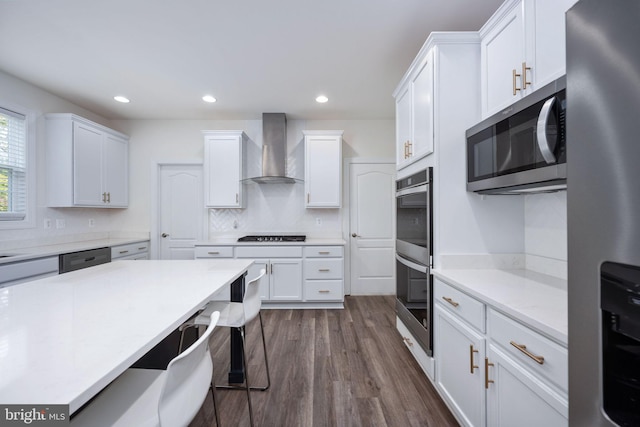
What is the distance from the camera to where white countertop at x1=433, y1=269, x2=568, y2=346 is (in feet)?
2.99

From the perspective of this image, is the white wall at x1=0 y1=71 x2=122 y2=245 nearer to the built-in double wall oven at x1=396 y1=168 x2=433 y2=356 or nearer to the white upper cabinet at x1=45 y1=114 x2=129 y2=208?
the white upper cabinet at x1=45 y1=114 x2=129 y2=208

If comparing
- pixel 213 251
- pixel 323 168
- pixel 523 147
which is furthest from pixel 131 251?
pixel 523 147

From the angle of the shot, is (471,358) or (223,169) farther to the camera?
(223,169)

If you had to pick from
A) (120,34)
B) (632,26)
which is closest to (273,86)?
(120,34)

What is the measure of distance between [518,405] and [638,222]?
3.14ft

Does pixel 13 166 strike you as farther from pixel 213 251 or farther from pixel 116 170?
pixel 213 251

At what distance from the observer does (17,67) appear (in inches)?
100

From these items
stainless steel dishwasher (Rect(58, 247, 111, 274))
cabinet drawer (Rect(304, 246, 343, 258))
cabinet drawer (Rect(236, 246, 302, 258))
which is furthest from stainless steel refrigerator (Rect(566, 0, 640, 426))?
stainless steel dishwasher (Rect(58, 247, 111, 274))

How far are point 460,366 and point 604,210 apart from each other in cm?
127

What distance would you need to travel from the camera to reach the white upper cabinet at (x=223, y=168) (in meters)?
3.60

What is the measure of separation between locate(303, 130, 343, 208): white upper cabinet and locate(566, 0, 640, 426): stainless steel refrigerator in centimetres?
303

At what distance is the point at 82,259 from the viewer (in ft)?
9.11

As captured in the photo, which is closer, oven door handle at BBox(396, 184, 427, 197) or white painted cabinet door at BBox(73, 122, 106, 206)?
oven door handle at BBox(396, 184, 427, 197)

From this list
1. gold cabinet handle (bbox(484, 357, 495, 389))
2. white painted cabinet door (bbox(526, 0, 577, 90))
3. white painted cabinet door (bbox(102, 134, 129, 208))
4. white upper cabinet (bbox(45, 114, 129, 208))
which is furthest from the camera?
white painted cabinet door (bbox(102, 134, 129, 208))
